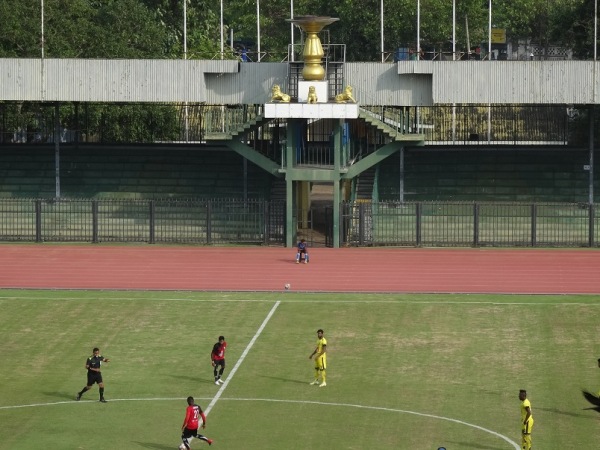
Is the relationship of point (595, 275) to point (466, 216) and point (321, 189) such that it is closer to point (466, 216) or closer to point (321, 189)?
point (466, 216)

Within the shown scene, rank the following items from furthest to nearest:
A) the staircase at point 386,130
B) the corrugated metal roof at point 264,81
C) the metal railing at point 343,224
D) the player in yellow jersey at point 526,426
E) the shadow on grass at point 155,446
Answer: the corrugated metal roof at point 264,81 → the staircase at point 386,130 → the metal railing at point 343,224 → the shadow on grass at point 155,446 → the player in yellow jersey at point 526,426

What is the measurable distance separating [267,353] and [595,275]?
717 inches

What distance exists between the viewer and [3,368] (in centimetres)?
4094

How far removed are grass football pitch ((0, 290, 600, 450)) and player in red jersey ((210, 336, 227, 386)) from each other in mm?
322

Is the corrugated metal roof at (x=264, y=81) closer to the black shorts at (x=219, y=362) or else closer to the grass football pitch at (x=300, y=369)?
the grass football pitch at (x=300, y=369)

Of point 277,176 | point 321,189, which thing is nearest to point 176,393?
point 277,176

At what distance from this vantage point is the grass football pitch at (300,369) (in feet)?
112

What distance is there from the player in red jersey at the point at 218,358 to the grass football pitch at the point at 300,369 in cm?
32

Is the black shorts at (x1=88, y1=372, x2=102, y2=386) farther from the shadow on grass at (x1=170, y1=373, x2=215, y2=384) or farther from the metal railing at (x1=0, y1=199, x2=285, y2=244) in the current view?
the metal railing at (x1=0, y1=199, x2=285, y2=244)

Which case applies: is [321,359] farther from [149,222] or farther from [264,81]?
[264,81]

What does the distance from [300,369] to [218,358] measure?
3.01m

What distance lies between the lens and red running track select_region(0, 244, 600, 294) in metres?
54.1

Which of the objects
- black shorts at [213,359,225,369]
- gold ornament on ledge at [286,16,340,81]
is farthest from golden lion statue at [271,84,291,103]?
black shorts at [213,359,225,369]

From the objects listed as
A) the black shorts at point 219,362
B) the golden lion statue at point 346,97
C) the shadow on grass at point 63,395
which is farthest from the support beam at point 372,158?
the shadow on grass at point 63,395
